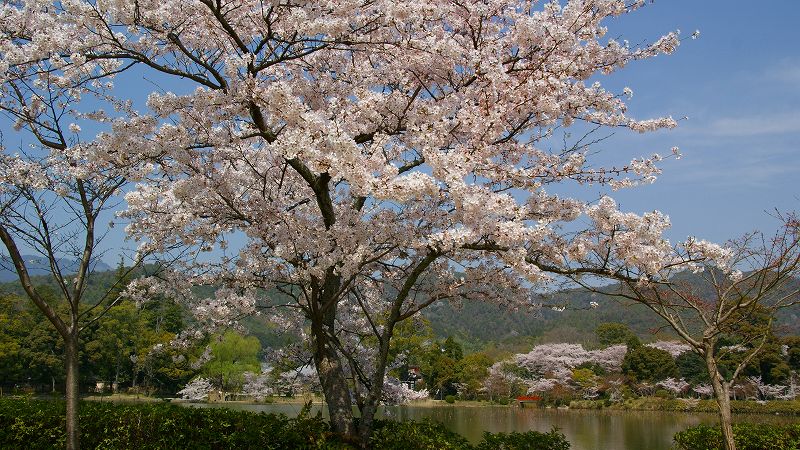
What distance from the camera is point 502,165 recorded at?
21.1ft

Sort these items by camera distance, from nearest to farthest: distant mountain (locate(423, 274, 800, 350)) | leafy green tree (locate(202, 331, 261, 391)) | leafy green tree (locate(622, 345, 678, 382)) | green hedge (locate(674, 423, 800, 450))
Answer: green hedge (locate(674, 423, 800, 450)) → leafy green tree (locate(202, 331, 261, 391)) → leafy green tree (locate(622, 345, 678, 382)) → distant mountain (locate(423, 274, 800, 350))

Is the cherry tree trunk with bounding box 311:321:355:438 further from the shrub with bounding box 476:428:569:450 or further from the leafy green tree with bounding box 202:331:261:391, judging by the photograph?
the leafy green tree with bounding box 202:331:261:391

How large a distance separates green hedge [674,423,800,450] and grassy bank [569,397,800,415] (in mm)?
22135

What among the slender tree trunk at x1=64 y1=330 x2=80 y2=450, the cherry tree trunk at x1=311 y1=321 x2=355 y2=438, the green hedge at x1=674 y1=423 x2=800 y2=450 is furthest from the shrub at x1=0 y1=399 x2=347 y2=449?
the green hedge at x1=674 y1=423 x2=800 y2=450

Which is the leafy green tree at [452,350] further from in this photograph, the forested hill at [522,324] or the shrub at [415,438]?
the shrub at [415,438]

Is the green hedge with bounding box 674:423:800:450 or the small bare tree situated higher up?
the small bare tree

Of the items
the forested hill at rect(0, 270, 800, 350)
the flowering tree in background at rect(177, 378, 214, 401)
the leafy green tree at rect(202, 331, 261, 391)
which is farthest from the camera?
the forested hill at rect(0, 270, 800, 350)

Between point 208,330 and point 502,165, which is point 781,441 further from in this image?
point 208,330

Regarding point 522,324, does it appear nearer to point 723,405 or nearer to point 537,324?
point 537,324

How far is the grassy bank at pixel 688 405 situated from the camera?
2897 centimetres

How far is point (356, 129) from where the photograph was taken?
20.7 ft

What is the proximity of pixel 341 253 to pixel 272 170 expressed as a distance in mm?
2384

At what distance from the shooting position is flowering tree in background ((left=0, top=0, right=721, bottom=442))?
5809 mm

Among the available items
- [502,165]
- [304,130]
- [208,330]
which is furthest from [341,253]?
[208,330]
